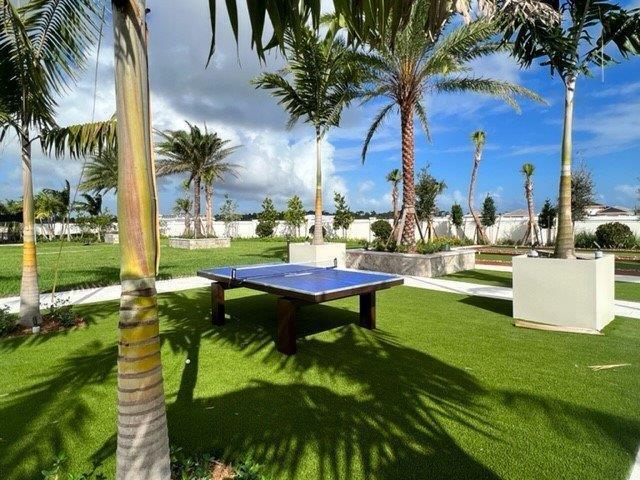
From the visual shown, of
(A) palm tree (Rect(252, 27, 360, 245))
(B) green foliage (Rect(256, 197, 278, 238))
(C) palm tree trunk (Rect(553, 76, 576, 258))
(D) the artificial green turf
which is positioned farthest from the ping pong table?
(B) green foliage (Rect(256, 197, 278, 238))

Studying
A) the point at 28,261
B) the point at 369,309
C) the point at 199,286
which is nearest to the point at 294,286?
the point at 369,309

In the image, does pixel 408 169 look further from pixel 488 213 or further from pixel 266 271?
pixel 488 213

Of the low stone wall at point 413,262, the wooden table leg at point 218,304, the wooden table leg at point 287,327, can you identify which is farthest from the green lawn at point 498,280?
the wooden table leg at point 218,304

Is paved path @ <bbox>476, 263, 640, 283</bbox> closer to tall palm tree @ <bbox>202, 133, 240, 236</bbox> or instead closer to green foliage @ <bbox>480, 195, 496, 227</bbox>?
green foliage @ <bbox>480, 195, 496, 227</bbox>

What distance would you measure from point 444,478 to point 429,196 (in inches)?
904

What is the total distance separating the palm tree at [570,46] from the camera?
6.15m

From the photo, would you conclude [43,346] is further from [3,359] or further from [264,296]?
[264,296]

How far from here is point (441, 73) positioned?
11.4m

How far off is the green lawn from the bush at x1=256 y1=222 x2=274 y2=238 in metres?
22.9

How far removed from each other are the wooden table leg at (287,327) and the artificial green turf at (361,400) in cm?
15

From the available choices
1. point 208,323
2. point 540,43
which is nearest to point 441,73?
point 540,43

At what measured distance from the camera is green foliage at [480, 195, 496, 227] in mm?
24641

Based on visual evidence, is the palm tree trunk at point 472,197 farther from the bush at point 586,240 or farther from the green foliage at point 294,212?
the green foliage at point 294,212

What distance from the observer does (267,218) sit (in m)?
33.1
